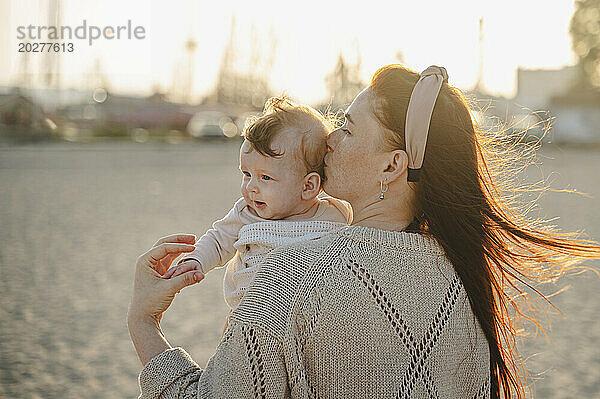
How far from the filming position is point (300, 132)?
249 centimetres

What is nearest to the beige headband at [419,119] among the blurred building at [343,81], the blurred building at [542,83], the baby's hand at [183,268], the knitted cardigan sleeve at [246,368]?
the knitted cardigan sleeve at [246,368]

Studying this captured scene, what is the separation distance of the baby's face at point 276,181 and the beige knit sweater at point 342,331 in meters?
0.45

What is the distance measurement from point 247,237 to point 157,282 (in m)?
0.26

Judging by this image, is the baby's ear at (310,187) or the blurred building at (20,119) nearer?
the baby's ear at (310,187)

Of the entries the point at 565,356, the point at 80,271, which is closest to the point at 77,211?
the point at 80,271

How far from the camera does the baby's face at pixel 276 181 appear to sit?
8.10 feet

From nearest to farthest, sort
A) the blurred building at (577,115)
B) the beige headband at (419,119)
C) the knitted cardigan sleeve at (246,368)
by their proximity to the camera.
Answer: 1. the knitted cardigan sleeve at (246,368)
2. the beige headband at (419,119)
3. the blurred building at (577,115)

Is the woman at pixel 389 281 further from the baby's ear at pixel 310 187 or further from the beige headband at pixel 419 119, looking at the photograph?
the baby's ear at pixel 310 187

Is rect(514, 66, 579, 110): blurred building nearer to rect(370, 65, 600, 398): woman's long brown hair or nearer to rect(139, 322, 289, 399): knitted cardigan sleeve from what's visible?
rect(370, 65, 600, 398): woman's long brown hair

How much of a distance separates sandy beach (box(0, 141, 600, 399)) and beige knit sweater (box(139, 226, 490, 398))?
1.13 m

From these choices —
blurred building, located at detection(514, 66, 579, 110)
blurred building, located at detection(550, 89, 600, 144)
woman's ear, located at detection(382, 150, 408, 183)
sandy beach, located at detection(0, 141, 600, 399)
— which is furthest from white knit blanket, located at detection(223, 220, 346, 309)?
blurred building, located at detection(514, 66, 579, 110)

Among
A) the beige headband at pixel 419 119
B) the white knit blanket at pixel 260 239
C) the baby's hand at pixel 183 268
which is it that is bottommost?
the baby's hand at pixel 183 268

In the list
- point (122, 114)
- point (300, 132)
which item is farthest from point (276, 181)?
point (122, 114)

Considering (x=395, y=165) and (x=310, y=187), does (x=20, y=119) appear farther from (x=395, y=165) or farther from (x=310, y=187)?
(x=395, y=165)
